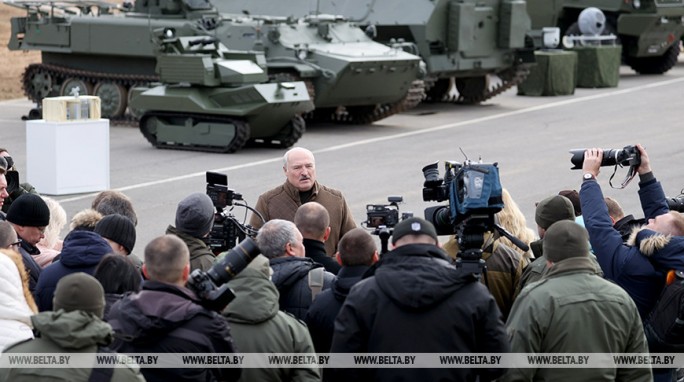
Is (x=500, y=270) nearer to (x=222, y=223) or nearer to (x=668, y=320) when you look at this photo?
(x=668, y=320)

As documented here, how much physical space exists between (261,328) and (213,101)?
596 inches

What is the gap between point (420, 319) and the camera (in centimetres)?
565

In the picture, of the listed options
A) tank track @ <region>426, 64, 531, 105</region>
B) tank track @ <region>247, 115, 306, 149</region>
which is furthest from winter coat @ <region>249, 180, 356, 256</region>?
tank track @ <region>426, 64, 531, 105</region>

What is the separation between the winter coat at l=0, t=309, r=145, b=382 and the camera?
5.07m

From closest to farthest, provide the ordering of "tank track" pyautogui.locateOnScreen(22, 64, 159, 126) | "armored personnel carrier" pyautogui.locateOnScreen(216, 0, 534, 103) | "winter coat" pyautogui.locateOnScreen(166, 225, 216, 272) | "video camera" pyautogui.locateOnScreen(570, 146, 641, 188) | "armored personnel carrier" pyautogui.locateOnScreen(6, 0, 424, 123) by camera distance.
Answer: "winter coat" pyautogui.locateOnScreen(166, 225, 216, 272), "video camera" pyautogui.locateOnScreen(570, 146, 641, 188), "armored personnel carrier" pyautogui.locateOnScreen(6, 0, 424, 123), "tank track" pyautogui.locateOnScreen(22, 64, 159, 126), "armored personnel carrier" pyautogui.locateOnScreen(216, 0, 534, 103)

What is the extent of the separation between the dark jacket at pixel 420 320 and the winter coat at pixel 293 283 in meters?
1.18

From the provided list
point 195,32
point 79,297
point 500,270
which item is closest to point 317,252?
point 500,270

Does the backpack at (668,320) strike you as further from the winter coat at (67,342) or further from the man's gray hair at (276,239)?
the winter coat at (67,342)

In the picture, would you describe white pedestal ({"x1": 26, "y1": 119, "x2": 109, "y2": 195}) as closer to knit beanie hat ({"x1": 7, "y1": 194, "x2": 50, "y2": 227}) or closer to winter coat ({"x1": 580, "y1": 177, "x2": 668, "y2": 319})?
knit beanie hat ({"x1": 7, "y1": 194, "x2": 50, "y2": 227})

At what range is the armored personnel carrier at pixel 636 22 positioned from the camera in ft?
108

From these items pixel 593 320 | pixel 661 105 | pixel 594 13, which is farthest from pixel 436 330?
pixel 594 13

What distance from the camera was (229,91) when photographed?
67.5ft

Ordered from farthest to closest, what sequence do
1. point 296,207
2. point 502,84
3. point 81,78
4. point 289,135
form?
point 502,84 → point 81,78 → point 289,135 → point 296,207

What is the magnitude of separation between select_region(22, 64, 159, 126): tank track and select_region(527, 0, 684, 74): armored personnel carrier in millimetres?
11500
